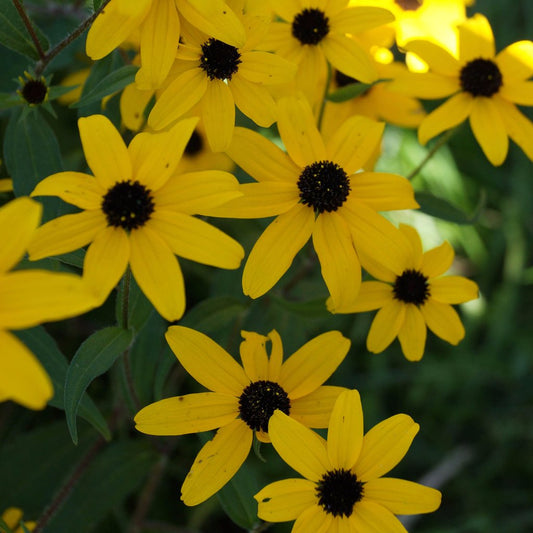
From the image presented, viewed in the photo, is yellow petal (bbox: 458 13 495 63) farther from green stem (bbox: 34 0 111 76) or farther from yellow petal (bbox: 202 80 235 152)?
green stem (bbox: 34 0 111 76)

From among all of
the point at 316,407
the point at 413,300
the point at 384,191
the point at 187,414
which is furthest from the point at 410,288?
the point at 187,414

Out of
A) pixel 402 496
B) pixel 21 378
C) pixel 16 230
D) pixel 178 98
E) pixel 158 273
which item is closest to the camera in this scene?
pixel 21 378

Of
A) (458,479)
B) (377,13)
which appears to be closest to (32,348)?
(377,13)

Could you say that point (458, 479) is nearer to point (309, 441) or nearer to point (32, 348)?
point (309, 441)

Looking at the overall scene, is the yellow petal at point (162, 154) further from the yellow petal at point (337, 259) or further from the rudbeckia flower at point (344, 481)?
the rudbeckia flower at point (344, 481)

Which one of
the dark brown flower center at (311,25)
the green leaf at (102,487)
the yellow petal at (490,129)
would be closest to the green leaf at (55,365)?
the green leaf at (102,487)

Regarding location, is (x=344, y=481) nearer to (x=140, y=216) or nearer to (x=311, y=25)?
(x=140, y=216)

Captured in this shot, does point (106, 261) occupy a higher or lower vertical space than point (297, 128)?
lower
